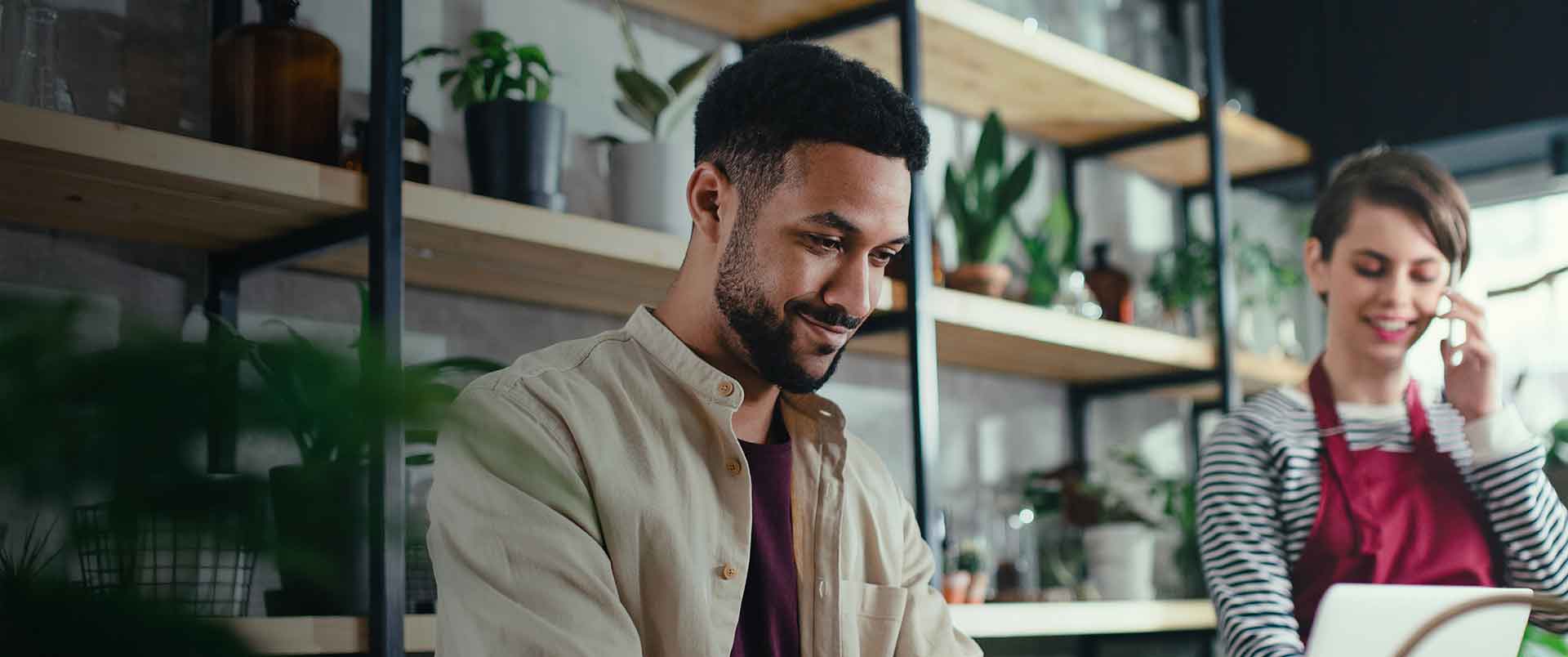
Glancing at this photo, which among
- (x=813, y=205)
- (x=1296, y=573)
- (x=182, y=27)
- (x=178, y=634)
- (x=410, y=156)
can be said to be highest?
(x=182, y=27)

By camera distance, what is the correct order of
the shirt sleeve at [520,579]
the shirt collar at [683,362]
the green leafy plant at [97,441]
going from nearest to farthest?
the green leafy plant at [97,441] → the shirt sleeve at [520,579] → the shirt collar at [683,362]

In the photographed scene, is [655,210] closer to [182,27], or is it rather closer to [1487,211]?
[182,27]

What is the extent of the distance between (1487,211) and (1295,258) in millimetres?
437

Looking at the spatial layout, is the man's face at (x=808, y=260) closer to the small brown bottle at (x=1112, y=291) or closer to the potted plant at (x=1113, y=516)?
the potted plant at (x=1113, y=516)

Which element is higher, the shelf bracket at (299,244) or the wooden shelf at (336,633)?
the shelf bracket at (299,244)

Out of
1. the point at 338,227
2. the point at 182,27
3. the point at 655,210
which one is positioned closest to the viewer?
the point at 338,227

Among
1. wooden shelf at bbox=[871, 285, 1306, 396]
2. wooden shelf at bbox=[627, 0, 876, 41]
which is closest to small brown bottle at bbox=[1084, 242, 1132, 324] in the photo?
wooden shelf at bbox=[871, 285, 1306, 396]

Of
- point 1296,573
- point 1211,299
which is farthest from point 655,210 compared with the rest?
point 1211,299

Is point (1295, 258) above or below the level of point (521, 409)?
above

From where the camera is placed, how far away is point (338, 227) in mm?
1553

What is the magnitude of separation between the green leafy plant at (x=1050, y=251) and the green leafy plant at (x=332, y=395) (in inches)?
91.9

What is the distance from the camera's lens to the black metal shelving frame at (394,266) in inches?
12.6

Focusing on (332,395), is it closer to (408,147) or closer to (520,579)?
(520,579)

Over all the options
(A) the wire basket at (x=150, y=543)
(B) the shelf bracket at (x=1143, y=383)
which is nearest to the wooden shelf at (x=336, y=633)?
(A) the wire basket at (x=150, y=543)
